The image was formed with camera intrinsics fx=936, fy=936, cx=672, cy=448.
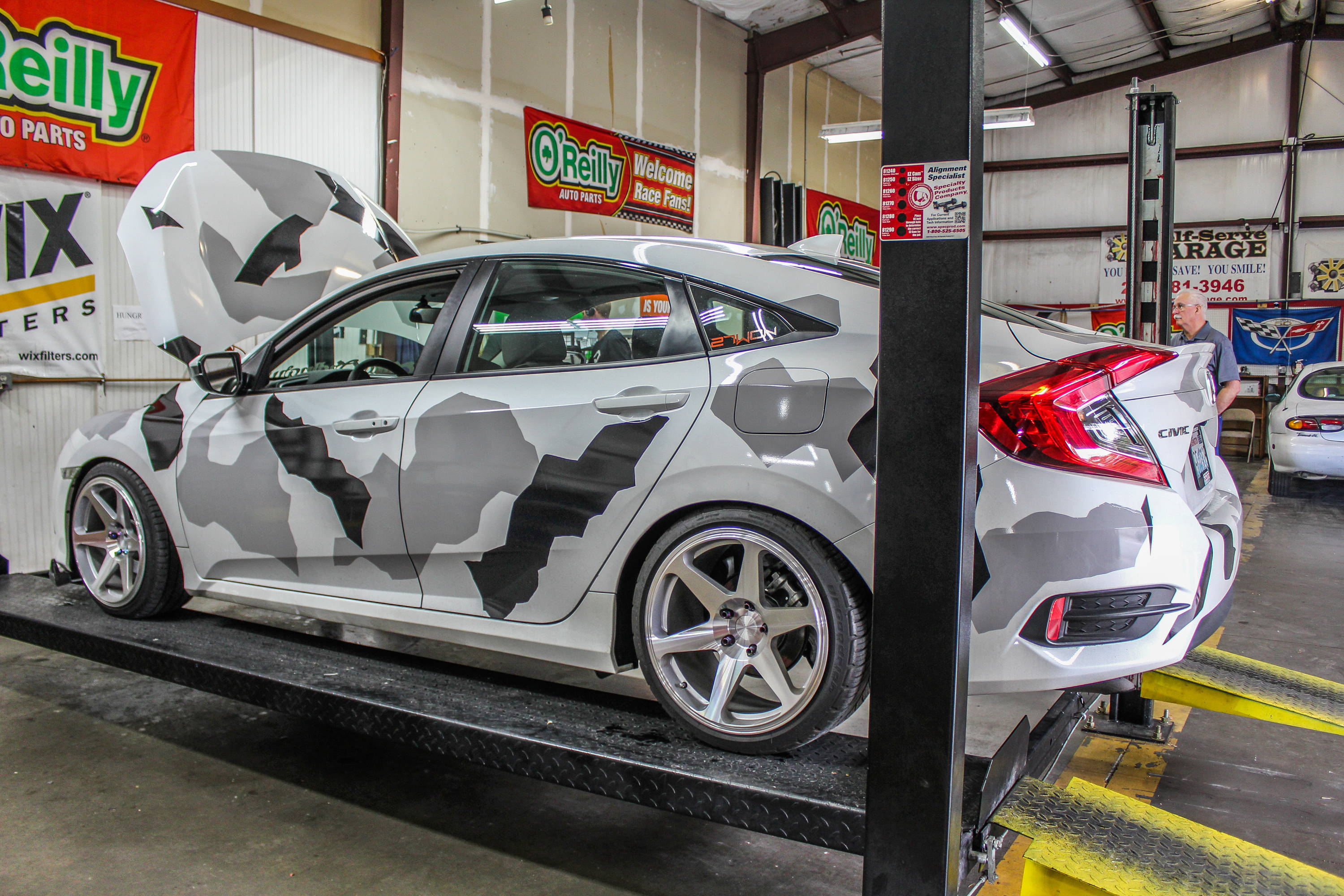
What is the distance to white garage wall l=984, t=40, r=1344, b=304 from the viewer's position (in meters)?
15.6

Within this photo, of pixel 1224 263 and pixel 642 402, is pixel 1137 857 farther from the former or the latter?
pixel 1224 263

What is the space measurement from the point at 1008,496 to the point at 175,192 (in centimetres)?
328

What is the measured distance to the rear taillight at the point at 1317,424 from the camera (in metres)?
8.17

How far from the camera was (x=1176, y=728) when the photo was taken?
344 centimetres

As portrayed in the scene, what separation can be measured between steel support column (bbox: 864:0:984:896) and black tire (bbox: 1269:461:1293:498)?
373 inches

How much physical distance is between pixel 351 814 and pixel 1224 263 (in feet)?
57.9

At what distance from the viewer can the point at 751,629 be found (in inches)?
81.7

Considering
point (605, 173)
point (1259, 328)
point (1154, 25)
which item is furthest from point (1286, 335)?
point (605, 173)

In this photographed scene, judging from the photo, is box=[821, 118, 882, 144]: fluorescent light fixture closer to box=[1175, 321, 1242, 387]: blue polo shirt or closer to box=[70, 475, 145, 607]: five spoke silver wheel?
box=[1175, 321, 1242, 387]: blue polo shirt

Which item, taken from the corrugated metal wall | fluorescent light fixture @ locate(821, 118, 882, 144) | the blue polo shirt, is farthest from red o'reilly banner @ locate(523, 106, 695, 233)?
the blue polo shirt

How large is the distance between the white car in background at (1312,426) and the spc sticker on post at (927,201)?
8.48 meters

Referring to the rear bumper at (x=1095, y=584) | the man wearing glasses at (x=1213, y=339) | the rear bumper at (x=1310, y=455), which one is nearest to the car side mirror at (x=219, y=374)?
the rear bumper at (x=1095, y=584)

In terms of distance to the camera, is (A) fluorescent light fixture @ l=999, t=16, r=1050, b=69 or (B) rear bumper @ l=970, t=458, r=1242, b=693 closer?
(B) rear bumper @ l=970, t=458, r=1242, b=693

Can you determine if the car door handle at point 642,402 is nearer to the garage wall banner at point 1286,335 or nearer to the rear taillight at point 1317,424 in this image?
the rear taillight at point 1317,424
